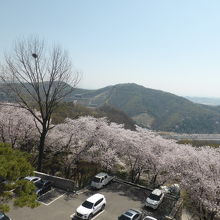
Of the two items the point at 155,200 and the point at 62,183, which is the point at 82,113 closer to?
the point at 62,183

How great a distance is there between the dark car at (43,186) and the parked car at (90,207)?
5.44m

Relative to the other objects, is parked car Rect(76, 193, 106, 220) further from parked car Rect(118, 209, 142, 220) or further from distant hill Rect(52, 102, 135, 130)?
distant hill Rect(52, 102, 135, 130)

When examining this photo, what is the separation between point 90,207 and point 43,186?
6434mm

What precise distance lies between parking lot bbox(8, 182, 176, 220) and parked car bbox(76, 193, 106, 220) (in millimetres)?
709

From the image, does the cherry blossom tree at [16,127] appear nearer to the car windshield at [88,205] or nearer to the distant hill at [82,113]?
the car windshield at [88,205]

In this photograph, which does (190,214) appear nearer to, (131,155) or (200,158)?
(200,158)

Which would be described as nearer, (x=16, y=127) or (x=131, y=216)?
(x=131, y=216)

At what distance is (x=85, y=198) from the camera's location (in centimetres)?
2461

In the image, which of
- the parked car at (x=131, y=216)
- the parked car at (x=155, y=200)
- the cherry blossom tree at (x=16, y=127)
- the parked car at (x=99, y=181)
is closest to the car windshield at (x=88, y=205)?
the parked car at (x=131, y=216)

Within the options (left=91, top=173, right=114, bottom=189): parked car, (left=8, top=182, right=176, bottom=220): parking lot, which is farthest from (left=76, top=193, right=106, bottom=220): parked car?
(left=91, top=173, right=114, bottom=189): parked car

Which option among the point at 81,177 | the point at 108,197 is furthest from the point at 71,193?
the point at 81,177

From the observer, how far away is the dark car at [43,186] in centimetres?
2415

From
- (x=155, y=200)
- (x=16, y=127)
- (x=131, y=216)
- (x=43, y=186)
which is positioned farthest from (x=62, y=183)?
(x=16, y=127)

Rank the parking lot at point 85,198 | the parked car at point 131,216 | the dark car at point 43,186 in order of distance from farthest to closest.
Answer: the dark car at point 43,186 → the parking lot at point 85,198 → the parked car at point 131,216
